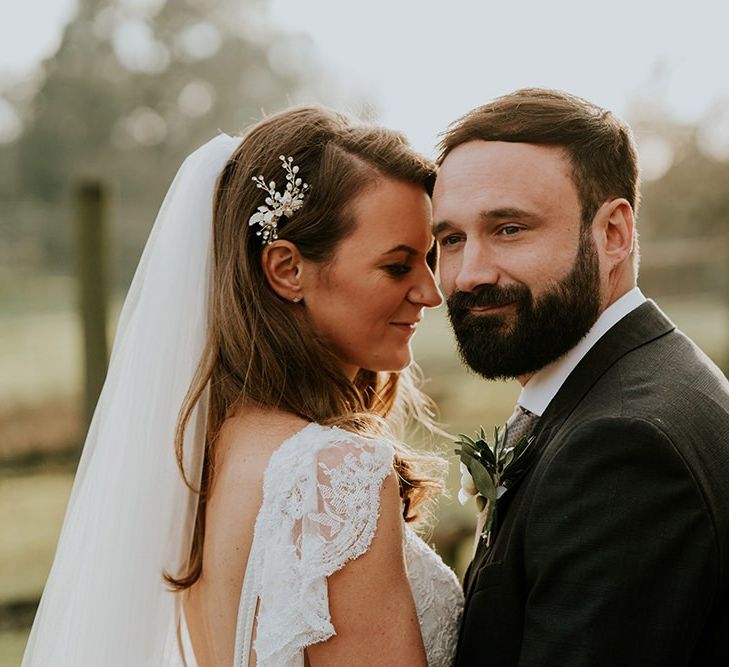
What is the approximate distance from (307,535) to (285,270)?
859 mm

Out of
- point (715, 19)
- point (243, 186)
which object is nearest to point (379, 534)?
point (243, 186)

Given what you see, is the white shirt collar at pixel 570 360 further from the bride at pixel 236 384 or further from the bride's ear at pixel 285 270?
the bride's ear at pixel 285 270

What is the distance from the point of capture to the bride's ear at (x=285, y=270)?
3.03 metres

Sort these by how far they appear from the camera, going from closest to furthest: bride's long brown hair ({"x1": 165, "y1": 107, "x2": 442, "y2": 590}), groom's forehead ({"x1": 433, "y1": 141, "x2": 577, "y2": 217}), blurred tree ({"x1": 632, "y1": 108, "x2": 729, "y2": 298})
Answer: groom's forehead ({"x1": 433, "y1": 141, "x2": 577, "y2": 217}) < bride's long brown hair ({"x1": 165, "y1": 107, "x2": 442, "y2": 590}) < blurred tree ({"x1": 632, "y1": 108, "x2": 729, "y2": 298})

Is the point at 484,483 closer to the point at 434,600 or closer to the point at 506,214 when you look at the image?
the point at 434,600

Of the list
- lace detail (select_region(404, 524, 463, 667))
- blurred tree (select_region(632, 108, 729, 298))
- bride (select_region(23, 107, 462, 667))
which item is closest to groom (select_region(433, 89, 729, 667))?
lace detail (select_region(404, 524, 463, 667))

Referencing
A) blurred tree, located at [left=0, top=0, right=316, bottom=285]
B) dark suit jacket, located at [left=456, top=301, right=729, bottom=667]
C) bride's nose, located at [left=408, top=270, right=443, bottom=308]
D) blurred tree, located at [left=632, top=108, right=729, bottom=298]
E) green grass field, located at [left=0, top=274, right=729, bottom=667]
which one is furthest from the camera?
blurred tree, located at [left=0, top=0, right=316, bottom=285]

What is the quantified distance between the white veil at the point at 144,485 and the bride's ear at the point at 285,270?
21 cm

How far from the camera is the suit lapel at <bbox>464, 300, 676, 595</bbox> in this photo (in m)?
2.56

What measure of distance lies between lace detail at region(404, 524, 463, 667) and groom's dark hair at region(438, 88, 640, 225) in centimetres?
112

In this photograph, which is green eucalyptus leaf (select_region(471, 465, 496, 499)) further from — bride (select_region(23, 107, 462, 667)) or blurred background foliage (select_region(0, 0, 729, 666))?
blurred background foliage (select_region(0, 0, 729, 666))

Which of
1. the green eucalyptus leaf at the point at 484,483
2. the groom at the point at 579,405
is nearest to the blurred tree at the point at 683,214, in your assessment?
the groom at the point at 579,405

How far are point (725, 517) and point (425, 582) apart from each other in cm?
101

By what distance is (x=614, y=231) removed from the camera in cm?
272
